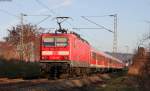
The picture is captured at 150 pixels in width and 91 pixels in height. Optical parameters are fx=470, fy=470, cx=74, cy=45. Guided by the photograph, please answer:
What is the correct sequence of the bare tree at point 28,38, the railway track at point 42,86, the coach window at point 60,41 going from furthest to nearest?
the bare tree at point 28,38, the coach window at point 60,41, the railway track at point 42,86

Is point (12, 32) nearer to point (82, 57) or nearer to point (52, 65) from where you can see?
point (82, 57)

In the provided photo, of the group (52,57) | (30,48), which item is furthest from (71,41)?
(30,48)

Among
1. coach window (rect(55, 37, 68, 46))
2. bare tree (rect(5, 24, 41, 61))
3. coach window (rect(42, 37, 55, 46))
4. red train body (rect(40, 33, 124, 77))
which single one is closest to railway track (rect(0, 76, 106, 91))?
red train body (rect(40, 33, 124, 77))

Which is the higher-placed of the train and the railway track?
the train

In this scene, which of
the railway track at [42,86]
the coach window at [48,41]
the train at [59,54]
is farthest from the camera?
the coach window at [48,41]

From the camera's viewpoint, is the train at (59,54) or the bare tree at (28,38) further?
the bare tree at (28,38)

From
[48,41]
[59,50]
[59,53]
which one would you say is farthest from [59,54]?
[48,41]

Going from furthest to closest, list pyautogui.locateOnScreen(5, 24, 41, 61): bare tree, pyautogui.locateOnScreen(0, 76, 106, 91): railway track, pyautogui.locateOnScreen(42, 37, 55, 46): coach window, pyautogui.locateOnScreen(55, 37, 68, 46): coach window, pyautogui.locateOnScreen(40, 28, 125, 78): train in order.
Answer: pyautogui.locateOnScreen(5, 24, 41, 61): bare tree < pyautogui.locateOnScreen(42, 37, 55, 46): coach window < pyautogui.locateOnScreen(55, 37, 68, 46): coach window < pyautogui.locateOnScreen(40, 28, 125, 78): train < pyautogui.locateOnScreen(0, 76, 106, 91): railway track

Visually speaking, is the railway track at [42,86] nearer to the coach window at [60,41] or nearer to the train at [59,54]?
the train at [59,54]

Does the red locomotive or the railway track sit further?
the red locomotive

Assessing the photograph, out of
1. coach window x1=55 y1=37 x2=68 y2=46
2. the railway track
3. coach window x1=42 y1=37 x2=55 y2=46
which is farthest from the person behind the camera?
coach window x1=42 y1=37 x2=55 y2=46

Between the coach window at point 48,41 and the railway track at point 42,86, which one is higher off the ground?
the coach window at point 48,41

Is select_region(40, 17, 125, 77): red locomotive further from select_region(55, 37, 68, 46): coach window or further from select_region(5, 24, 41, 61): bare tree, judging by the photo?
select_region(5, 24, 41, 61): bare tree

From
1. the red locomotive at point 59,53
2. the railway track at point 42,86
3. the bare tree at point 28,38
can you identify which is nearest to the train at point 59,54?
the red locomotive at point 59,53
